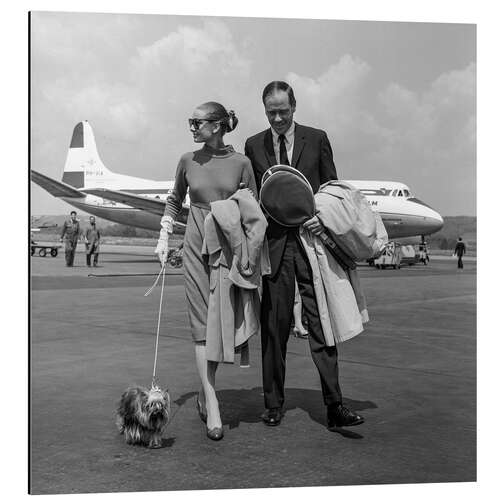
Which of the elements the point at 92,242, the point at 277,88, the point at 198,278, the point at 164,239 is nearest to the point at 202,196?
the point at 164,239

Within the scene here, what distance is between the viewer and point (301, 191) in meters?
3.29

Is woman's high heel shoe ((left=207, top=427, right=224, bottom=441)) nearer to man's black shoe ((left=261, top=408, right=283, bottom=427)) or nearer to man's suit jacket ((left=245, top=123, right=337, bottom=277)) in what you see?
man's black shoe ((left=261, top=408, right=283, bottom=427))

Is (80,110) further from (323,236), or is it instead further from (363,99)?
(323,236)

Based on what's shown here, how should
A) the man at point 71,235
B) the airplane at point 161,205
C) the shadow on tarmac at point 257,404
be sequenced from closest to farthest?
the shadow on tarmac at point 257,404
the man at point 71,235
the airplane at point 161,205

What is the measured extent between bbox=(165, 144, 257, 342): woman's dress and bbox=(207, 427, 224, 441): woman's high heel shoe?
0.42 meters

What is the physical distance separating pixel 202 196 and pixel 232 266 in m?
0.38

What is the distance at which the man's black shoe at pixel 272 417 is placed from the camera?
11.1 ft

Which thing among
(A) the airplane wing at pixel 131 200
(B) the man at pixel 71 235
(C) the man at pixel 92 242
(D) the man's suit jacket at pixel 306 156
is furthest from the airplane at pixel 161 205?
(D) the man's suit jacket at pixel 306 156

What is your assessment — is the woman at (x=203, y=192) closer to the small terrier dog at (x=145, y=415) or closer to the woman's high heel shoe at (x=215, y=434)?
the woman's high heel shoe at (x=215, y=434)

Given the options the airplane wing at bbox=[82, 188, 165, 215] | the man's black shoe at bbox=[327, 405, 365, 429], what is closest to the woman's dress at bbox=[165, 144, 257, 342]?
the man's black shoe at bbox=[327, 405, 365, 429]

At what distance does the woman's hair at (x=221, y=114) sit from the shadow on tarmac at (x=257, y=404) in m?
1.45

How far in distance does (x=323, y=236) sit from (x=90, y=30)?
9.71ft

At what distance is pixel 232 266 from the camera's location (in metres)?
3.18
